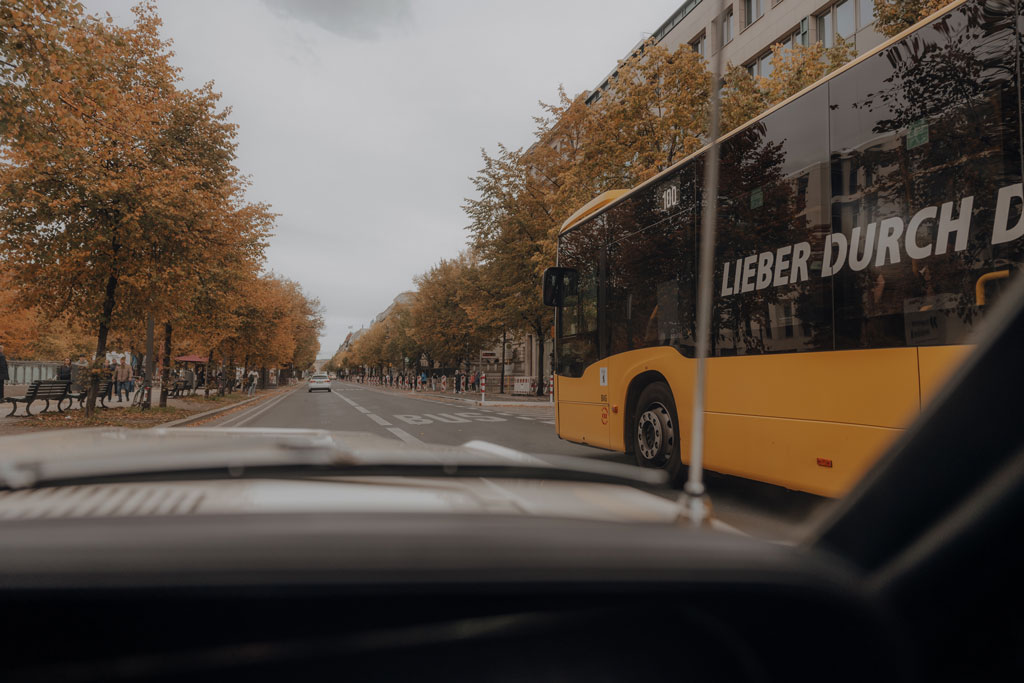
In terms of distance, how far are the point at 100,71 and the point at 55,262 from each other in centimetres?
486

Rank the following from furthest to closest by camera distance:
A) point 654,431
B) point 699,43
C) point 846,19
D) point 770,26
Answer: point 699,43, point 770,26, point 846,19, point 654,431

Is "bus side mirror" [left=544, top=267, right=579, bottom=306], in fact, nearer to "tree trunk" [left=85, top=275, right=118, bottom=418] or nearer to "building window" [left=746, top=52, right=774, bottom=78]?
"tree trunk" [left=85, top=275, right=118, bottom=418]

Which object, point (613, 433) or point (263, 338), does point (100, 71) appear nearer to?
point (613, 433)

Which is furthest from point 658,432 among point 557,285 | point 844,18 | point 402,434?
point 844,18

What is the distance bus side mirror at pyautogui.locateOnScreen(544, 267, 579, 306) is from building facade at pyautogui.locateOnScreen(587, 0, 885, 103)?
17158 mm

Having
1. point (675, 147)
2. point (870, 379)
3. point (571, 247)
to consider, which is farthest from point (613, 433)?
point (675, 147)

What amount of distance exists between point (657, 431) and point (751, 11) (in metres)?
32.8

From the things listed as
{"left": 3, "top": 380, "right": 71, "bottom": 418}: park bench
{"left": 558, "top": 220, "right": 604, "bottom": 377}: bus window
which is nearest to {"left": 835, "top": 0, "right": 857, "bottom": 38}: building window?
{"left": 558, "top": 220, "right": 604, "bottom": 377}: bus window

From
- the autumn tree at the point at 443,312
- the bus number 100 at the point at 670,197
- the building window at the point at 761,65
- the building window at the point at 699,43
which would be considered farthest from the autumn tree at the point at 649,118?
the autumn tree at the point at 443,312

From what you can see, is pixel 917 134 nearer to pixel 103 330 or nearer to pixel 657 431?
pixel 657 431

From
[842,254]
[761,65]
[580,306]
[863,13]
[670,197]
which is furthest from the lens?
[761,65]

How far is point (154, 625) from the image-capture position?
0.62 m

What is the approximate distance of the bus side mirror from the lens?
9272mm

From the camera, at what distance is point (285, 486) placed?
1.12 metres
